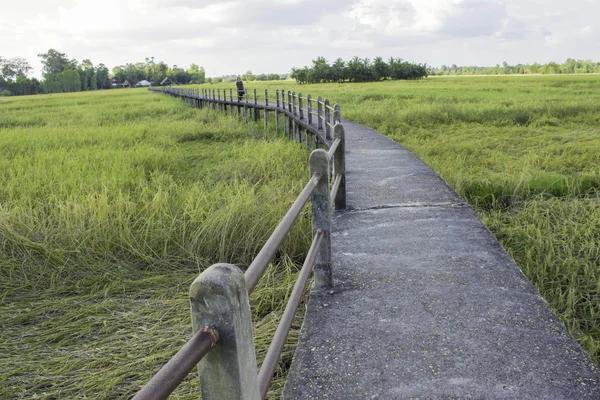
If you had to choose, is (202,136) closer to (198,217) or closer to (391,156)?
(391,156)

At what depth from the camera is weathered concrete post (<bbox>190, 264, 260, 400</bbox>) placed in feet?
3.84

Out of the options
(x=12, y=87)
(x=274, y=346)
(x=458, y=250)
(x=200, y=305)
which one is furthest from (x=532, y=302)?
(x=12, y=87)

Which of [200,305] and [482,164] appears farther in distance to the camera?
[482,164]

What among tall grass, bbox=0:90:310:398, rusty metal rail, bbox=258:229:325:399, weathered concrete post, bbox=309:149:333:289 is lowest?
tall grass, bbox=0:90:310:398

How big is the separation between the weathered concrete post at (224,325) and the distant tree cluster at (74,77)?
10852 centimetres

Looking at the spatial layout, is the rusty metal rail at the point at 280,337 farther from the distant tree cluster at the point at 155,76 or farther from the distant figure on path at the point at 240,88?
the distant tree cluster at the point at 155,76

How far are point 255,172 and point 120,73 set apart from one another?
466 feet

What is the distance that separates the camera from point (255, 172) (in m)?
7.75

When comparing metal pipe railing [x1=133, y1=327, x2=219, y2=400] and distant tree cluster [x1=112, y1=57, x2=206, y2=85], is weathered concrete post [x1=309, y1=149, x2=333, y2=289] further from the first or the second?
distant tree cluster [x1=112, y1=57, x2=206, y2=85]

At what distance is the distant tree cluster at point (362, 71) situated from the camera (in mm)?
69688

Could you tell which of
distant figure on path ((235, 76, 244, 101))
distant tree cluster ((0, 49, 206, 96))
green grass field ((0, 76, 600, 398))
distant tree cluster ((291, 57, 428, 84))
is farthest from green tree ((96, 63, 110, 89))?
green grass field ((0, 76, 600, 398))

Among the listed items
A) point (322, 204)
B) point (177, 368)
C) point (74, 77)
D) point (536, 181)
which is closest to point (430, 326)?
point (322, 204)

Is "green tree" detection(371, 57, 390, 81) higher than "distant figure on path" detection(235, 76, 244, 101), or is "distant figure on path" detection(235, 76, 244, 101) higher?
"green tree" detection(371, 57, 390, 81)

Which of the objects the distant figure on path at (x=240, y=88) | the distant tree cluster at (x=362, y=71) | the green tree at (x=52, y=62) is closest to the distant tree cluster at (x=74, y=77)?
the green tree at (x=52, y=62)
